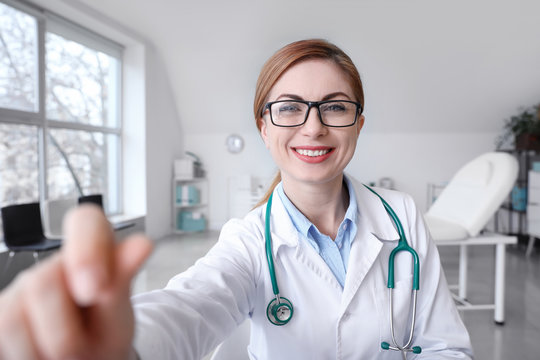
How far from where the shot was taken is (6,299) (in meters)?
0.23

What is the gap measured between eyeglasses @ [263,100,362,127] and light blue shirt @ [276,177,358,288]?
0.81ft

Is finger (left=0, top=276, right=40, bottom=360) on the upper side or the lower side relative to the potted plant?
lower

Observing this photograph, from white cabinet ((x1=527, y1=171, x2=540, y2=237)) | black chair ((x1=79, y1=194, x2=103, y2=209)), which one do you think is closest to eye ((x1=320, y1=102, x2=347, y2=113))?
black chair ((x1=79, y1=194, x2=103, y2=209))

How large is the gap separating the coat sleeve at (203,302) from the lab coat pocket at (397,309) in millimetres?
343

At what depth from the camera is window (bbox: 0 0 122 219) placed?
316 centimetres

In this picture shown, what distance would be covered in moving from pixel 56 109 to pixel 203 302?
403 centimetres

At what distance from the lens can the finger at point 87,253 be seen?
8.4 inches

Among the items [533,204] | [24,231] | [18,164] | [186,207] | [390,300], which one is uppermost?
[18,164]

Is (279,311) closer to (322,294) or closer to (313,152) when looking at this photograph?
(322,294)

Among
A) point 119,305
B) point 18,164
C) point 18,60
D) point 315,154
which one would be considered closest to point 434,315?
point 315,154

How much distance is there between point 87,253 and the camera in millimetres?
214

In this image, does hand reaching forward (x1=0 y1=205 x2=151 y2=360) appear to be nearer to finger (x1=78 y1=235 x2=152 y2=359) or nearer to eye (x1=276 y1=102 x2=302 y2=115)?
finger (x1=78 y1=235 x2=152 y2=359)

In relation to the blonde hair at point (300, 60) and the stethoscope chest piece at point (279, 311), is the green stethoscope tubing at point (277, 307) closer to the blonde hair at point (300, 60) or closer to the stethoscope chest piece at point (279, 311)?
the stethoscope chest piece at point (279, 311)

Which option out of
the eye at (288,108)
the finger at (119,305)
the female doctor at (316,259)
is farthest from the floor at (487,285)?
Answer: the finger at (119,305)
